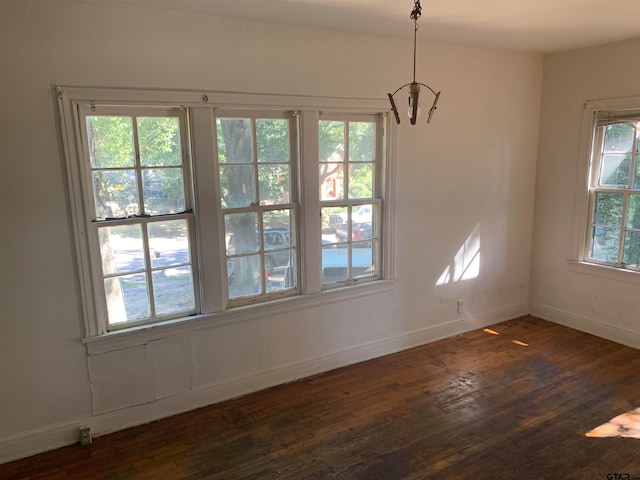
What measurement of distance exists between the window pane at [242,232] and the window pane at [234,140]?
1.32ft

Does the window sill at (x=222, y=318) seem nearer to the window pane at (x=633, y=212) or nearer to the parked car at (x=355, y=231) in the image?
the parked car at (x=355, y=231)

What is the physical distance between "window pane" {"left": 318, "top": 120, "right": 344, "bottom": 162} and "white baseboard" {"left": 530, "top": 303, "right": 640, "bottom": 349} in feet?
9.47

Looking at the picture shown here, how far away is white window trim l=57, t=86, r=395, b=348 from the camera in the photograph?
2.66 meters

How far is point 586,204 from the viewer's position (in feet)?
14.2

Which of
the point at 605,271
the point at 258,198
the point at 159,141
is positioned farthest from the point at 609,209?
the point at 159,141

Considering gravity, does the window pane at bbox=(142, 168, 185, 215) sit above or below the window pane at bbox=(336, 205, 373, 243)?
above

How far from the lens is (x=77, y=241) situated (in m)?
2.71

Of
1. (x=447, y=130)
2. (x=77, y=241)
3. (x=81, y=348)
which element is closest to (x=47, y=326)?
(x=81, y=348)

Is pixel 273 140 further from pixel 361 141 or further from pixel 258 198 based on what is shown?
pixel 361 141

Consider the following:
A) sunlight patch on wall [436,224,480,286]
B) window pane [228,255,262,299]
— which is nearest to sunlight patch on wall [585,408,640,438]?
sunlight patch on wall [436,224,480,286]

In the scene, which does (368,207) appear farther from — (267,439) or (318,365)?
(267,439)

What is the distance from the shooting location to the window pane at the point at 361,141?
364 centimetres

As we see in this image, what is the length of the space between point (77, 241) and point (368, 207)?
2.18 meters

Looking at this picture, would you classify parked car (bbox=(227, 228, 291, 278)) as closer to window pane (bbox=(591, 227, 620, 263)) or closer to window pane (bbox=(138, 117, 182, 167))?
window pane (bbox=(138, 117, 182, 167))
